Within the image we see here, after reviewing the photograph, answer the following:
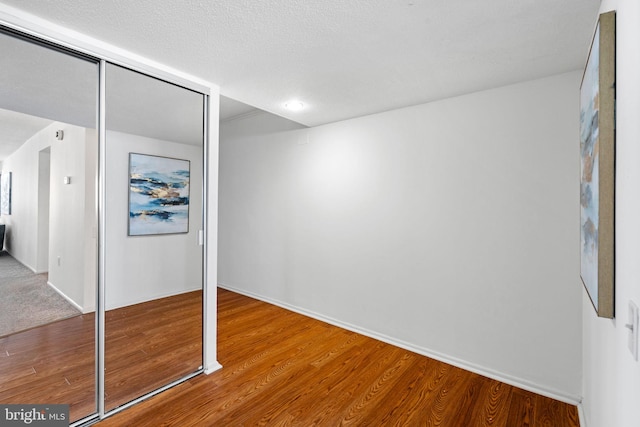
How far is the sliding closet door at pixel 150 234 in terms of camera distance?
6.93 ft

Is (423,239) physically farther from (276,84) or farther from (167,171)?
(167,171)

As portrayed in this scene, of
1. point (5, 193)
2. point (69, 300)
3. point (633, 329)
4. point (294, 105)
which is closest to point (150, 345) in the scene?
point (69, 300)

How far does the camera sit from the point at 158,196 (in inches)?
96.3

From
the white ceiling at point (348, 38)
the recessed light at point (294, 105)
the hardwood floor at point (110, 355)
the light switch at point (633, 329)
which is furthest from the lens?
the recessed light at point (294, 105)

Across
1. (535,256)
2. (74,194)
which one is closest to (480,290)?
(535,256)

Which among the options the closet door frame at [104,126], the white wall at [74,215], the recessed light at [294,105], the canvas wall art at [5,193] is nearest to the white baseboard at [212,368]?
the closet door frame at [104,126]

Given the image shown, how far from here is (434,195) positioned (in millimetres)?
2846

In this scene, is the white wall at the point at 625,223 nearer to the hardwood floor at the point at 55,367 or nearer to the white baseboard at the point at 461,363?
the white baseboard at the point at 461,363

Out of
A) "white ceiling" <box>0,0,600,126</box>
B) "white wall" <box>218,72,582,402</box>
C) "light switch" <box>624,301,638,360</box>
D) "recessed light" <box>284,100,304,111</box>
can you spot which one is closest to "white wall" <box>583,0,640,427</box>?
"light switch" <box>624,301,638,360</box>

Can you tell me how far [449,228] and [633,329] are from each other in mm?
1969

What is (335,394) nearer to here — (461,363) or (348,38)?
(461,363)

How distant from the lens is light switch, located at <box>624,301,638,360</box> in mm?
814

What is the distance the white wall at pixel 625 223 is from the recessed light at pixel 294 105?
2258 millimetres

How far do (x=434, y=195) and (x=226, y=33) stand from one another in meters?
2.14
